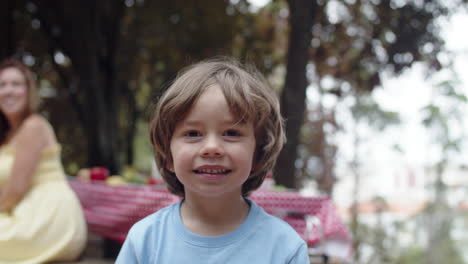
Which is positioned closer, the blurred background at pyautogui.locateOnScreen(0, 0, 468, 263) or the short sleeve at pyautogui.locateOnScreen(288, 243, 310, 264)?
the short sleeve at pyautogui.locateOnScreen(288, 243, 310, 264)

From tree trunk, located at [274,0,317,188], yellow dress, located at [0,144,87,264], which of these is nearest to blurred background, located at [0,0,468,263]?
tree trunk, located at [274,0,317,188]

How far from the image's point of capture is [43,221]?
2.90m

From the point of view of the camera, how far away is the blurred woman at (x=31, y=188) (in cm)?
285

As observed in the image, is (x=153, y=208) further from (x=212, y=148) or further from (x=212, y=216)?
(x=212, y=148)

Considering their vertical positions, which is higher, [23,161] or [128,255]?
[128,255]

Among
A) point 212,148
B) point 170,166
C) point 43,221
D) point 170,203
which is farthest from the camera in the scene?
point 43,221

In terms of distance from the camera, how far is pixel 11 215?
303 cm

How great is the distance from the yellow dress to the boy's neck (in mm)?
1770

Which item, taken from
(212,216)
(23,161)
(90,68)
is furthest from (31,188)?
Result: (90,68)

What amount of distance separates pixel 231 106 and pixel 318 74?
6.39 meters

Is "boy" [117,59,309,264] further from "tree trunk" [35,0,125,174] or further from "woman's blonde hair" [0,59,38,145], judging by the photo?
"tree trunk" [35,0,125,174]

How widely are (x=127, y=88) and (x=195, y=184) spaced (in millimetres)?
8094

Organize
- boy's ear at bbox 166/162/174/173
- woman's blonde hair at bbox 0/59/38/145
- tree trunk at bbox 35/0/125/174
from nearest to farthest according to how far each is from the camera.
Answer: boy's ear at bbox 166/162/174/173 < woman's blonde hair at bbox 0/59/38/145 < tree trunk at bbox 35/0/125/174

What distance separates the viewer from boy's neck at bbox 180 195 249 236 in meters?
1.34
